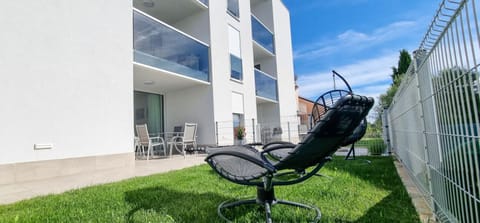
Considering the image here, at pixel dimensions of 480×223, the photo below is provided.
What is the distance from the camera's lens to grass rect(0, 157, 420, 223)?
6.66 ft

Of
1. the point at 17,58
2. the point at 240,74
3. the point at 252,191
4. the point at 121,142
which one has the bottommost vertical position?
the point at 252,191

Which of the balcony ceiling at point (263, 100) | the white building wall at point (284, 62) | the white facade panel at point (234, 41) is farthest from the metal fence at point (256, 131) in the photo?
the white facade panel at point (234, 41)

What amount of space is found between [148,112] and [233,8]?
6.07 meters

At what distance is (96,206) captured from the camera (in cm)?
240

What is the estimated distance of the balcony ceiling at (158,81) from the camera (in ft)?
23.6

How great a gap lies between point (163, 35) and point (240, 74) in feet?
14.9

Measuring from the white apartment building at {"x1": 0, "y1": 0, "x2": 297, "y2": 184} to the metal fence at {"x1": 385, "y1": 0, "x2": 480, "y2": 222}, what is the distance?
5.27m

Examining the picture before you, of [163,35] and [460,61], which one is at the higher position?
[163,35]

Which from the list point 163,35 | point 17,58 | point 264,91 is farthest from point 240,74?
point 17,58

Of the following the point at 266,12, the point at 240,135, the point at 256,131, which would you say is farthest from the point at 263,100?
the point at 266,12

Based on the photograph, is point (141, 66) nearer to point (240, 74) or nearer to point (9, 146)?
point (9, 146)

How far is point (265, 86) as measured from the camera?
43.8ft

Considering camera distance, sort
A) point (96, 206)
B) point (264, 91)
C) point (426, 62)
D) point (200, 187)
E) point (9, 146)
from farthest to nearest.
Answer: point (264, 91)
point (9, 146)
point (200, 187)
point (96, 206)
point (426, 62)

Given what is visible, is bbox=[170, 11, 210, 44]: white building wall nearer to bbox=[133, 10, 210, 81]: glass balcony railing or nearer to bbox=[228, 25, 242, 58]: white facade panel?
bbox=[133, 10, 210, 81]: glass balcony railing
